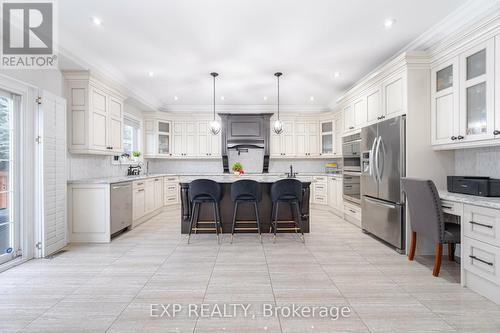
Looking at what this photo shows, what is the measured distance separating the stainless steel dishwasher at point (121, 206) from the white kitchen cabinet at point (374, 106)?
160 inches

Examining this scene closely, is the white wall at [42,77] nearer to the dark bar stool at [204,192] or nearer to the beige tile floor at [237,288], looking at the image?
the beige tile floor at [237,288]

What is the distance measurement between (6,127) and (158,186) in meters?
3.32

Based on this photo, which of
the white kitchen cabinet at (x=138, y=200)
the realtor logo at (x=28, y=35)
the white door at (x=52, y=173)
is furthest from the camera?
the white kitchen cabinet at (x=138, y=200)

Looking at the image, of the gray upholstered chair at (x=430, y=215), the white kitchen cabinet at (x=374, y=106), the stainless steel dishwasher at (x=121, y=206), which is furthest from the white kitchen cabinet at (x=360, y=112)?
the stainless steel dishwasher at (x=121, y=206)

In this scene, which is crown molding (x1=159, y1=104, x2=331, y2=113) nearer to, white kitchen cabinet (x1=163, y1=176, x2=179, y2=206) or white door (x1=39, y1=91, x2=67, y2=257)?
white kitchen cabinet (x1=163, y1=176, x2=179, y2=206)

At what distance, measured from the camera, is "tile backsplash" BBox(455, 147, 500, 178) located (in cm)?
278

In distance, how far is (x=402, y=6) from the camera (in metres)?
2.69

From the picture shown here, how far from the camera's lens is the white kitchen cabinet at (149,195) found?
5309mm

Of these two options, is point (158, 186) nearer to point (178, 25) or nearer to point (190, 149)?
point (190, 149)

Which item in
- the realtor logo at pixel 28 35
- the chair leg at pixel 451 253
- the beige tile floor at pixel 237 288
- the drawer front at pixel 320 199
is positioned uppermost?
the realtor logo at pixel 28 35

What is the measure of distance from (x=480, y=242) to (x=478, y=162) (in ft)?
3.87

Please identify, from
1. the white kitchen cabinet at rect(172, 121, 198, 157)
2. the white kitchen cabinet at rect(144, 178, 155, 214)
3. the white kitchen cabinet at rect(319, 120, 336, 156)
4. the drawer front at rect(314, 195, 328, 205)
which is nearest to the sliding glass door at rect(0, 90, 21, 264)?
the white kitchen cabinet at rect(144, 178, 155, 214)

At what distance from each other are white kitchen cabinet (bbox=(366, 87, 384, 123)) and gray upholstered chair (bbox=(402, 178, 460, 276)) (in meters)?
1.37

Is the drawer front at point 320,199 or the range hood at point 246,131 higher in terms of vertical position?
the range hood at point 246,131
